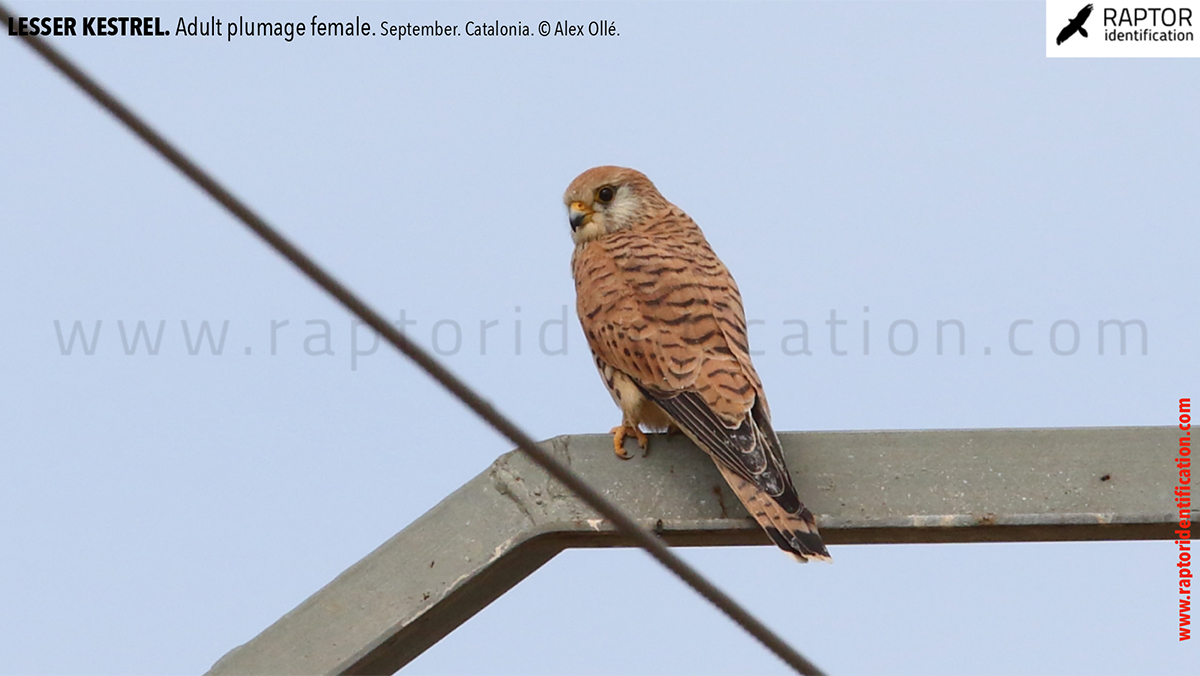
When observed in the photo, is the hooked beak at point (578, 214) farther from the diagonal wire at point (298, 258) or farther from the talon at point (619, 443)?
the diagonal wire at point (298, 258)

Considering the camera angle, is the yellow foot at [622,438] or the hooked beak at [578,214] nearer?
the yellow foot at [622,438]

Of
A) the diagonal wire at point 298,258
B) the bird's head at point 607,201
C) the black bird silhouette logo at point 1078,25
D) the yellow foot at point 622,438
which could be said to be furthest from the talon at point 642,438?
the black bird silhouette logo at point 1078,25

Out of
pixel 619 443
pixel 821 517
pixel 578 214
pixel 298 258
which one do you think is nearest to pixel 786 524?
pixel 821 517

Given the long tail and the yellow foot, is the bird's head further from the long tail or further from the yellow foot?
the long tail

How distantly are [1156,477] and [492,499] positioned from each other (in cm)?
114

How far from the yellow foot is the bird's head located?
1.22 metres

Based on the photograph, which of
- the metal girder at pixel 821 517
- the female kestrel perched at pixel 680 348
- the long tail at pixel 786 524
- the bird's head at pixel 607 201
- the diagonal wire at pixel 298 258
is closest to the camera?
the diagonal wire at pixel 298 258

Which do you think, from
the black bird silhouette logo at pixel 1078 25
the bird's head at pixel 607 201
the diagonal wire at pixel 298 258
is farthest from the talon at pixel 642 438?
the black bird silhouette logo at pixel 1078 25

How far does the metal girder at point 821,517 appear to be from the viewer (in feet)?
8.91

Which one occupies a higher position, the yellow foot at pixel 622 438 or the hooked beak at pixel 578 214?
the hooked beak at pixel 578 214

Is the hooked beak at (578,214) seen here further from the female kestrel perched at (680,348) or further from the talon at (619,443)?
the talon at (619,443)

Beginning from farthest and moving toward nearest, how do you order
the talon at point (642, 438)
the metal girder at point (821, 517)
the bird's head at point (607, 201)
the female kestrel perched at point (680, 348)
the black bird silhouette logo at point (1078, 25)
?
the black bird silhouette logo at point (1078, 25) < the bird's head at point (607, 201) < the talon at point (642, 438) < the female kestrel perched at point (680, 348) < the metal girder at point (821, 517)

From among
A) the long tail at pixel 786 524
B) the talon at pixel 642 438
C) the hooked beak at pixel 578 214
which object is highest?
the hooked beak at pixel 578 214

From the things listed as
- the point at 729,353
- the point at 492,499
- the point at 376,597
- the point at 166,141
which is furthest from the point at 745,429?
the point at 166,141
